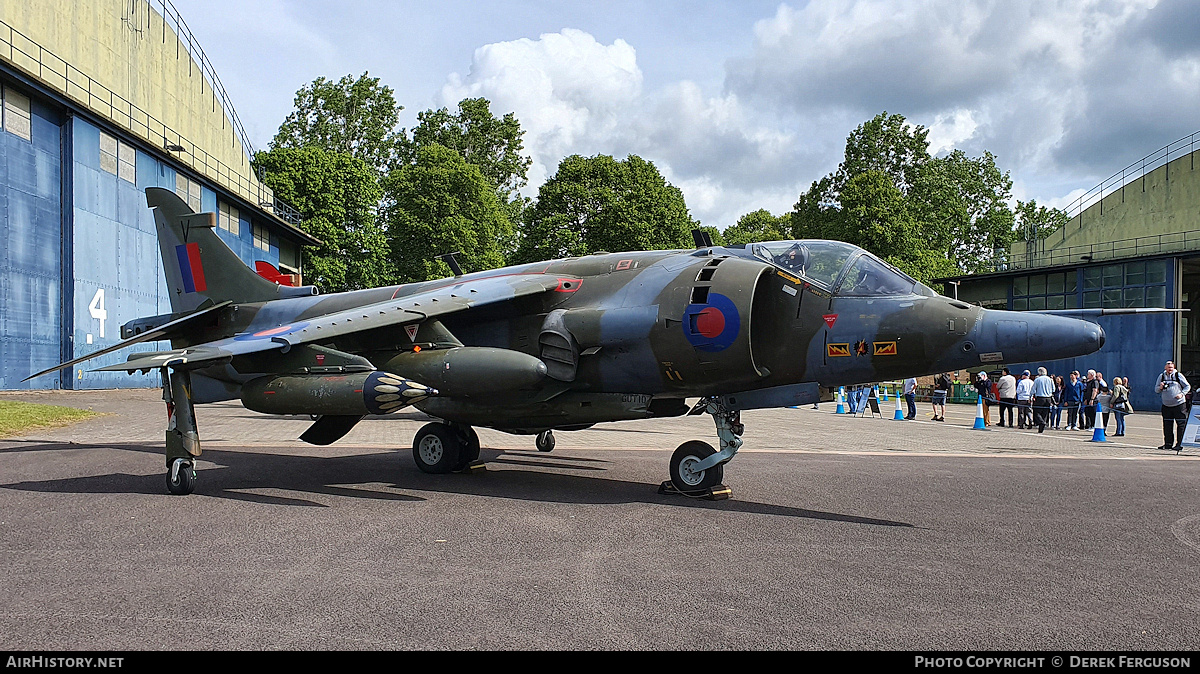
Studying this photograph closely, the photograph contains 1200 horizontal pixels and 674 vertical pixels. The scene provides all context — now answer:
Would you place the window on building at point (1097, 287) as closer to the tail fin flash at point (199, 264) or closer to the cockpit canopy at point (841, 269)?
the cockpit canopy at point (841, 269)

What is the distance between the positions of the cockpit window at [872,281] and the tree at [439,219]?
128ft

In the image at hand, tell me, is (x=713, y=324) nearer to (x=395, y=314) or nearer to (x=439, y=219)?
(x=395, y=314)

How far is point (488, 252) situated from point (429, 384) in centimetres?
4091

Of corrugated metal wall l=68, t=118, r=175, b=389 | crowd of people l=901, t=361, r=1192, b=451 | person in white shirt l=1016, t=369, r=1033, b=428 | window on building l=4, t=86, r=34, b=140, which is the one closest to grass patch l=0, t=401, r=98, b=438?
corrugated metal wall l=68, t=118, r=175, b=389

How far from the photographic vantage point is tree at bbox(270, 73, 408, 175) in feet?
213

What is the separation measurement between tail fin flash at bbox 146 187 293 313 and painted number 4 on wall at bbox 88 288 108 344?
20145 mm

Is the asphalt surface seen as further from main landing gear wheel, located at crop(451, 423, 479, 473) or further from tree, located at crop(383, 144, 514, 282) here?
tree, located at crop(383, 144, 514, 282)

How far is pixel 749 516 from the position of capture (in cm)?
821

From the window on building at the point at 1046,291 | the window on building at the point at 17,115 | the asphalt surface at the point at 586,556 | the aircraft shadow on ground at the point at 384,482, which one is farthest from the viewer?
the window on building at the point at 1046,291

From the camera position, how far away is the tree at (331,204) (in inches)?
1992

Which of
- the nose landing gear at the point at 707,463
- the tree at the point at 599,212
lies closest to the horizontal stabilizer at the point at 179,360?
the nose landing gear at the point at 707,463

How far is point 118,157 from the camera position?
102 ft

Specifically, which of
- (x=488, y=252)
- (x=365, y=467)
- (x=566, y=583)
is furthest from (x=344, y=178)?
(x=566, y=583)
